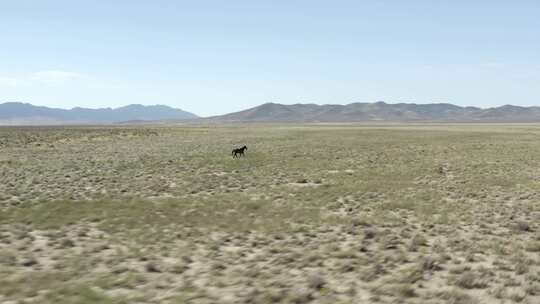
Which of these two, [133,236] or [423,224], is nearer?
[133,236]

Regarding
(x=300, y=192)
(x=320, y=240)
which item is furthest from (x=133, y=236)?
(x=300, y=192)

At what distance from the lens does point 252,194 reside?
872 inches

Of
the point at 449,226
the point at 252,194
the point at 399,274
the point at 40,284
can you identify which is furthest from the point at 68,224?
the point at 449,226

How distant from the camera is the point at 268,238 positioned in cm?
1403

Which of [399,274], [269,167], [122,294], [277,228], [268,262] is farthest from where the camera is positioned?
[269,167]

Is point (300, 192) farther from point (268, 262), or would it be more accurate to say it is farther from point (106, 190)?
point (268, 262)

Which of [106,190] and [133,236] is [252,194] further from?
[133,236]

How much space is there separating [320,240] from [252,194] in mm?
8568

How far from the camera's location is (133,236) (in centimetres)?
1394

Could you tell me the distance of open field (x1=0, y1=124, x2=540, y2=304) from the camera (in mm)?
9656

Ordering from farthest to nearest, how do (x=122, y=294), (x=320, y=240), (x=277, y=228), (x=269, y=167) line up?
(x=269, y=167)
(x=277, y=228)
(x=320, y=240)
(x=122, y=294)

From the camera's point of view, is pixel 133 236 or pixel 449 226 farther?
pixel 449 226

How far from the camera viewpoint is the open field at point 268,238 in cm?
966

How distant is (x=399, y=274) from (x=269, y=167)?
2300 centimetres
